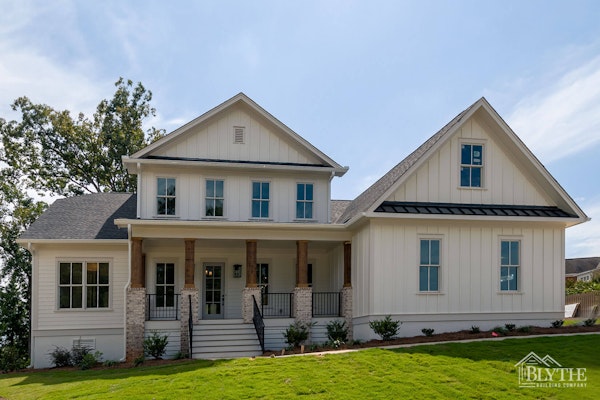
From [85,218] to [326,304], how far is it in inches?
383

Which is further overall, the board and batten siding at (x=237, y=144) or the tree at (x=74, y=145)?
the tree at (x=74, y=145)

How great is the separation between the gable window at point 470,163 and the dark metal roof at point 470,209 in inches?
30.7

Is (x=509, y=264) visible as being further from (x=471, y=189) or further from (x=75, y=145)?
(x=75, y=145)

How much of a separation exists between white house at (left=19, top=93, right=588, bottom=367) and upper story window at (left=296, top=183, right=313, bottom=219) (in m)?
0.04

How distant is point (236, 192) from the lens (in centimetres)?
2220

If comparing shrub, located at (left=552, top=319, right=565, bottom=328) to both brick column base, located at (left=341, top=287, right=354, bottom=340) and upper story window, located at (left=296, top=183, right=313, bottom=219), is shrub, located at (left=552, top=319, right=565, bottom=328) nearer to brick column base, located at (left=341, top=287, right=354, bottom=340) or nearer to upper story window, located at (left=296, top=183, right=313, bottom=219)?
brick column base, located at (left=341, top=287, right=354, bottom=340)

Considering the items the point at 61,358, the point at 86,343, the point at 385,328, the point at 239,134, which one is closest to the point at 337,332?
the point at 385,328

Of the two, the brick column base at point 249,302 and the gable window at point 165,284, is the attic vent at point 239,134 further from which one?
the brick column base at point 249,302

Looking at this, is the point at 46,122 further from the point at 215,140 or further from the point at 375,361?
the point at 375,361

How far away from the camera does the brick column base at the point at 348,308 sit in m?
20.3

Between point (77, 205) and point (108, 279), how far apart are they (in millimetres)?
4558

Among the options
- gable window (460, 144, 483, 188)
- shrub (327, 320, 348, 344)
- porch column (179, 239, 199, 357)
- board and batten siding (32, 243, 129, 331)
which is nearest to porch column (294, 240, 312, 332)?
shrub (327, 320, 348, 344)

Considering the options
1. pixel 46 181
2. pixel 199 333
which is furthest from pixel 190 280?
pixel 46 181

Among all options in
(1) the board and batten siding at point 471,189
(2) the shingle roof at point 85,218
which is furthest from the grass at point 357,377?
(2) the shingle roof at point 85,218
